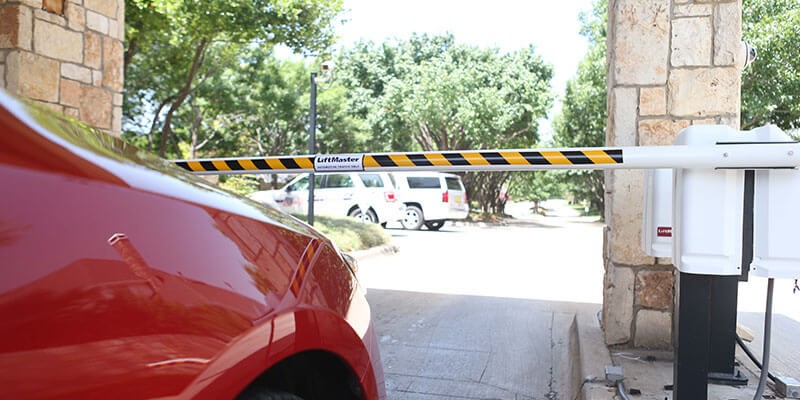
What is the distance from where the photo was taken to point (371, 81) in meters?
28.9

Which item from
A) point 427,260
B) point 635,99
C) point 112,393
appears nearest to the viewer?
point 112,393

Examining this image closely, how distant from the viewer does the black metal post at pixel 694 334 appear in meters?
2.59

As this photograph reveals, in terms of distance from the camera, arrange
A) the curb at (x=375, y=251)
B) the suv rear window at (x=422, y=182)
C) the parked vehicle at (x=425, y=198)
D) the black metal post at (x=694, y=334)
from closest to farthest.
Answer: the black metal post at (x=694, y=334) < the curb at (x=375, y=251) < the parked vehicle at (x=425, y=198) < the suv rear window at (x=422, y=182)

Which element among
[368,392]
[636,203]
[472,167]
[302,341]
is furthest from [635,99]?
[302,341]

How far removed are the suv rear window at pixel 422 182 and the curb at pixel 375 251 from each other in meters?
6.01

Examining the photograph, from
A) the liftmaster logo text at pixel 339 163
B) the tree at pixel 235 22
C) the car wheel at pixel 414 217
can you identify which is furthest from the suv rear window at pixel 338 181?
the liftmaster logo text at pixel 339 163

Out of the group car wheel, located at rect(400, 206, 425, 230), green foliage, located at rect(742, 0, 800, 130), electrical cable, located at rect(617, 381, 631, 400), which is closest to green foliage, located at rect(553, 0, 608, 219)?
green foliage, located at rect(742, 0, 800, 130)

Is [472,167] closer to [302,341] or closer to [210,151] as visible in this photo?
[302,341]

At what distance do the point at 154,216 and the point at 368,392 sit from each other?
89 cm

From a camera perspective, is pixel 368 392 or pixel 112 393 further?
pixel 368 392

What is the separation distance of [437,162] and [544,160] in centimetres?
53

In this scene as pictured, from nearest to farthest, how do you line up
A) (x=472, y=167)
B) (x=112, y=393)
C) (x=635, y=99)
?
(x=112, y=393) < (x=472, y=167) < (x=635, y=99)

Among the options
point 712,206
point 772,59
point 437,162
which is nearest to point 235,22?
point 437,162

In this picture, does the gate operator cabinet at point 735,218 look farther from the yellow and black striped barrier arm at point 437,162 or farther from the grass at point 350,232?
the grass at point 350,232
